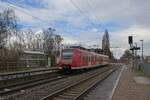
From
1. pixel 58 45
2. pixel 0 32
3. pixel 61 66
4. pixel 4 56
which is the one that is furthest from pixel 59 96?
pixel 58 45

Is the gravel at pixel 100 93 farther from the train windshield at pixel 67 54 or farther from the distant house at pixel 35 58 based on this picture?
the distant house at pixel 35 58

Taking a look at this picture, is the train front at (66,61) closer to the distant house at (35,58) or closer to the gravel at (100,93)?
the gravel at (100,93)

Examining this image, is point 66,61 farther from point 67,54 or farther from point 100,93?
point 100,93

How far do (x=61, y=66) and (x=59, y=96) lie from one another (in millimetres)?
20363

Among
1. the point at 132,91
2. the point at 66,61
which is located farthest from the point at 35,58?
the point at 132,91

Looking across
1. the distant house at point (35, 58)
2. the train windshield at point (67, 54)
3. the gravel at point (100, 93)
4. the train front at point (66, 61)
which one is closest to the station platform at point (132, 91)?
the gravel at point (100, 93)

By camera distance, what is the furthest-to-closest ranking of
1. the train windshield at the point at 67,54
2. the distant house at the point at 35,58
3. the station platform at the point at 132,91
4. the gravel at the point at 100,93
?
the distant house at the point at 35,58
the train windshield at the point at 67,54
the gravel at the point at 100,93
the station platform at the point at 132,91

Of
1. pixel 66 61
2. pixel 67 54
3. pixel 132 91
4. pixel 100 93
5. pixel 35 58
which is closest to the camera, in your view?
pixel 100 93

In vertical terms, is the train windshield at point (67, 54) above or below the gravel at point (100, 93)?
above

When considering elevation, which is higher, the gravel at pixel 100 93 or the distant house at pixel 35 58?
the distant house at pixel 35 58

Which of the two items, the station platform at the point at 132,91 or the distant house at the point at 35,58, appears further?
the distant house at the point at 35,58

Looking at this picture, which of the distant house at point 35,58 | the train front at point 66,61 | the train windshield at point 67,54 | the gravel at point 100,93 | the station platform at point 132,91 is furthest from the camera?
the distant house at point 35,58

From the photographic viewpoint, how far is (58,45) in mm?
85500

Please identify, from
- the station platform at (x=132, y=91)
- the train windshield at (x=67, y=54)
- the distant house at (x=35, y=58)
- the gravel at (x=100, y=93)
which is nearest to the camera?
the station platform at (x=132, y=91)
